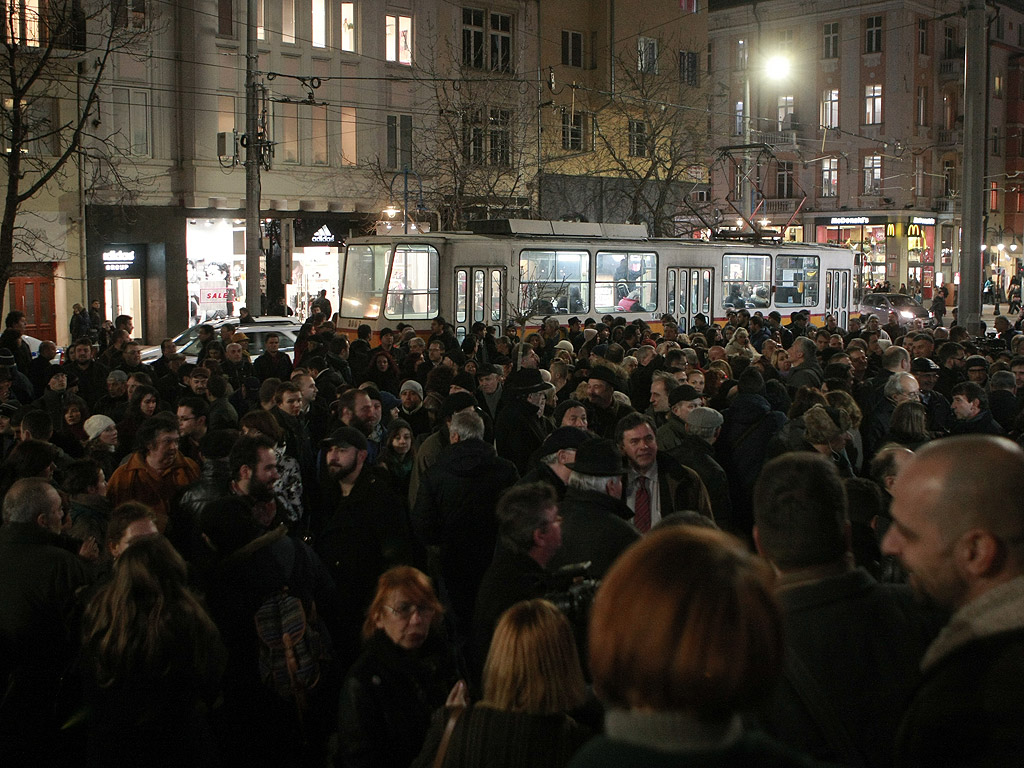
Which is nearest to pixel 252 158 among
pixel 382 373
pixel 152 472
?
pixel 382 373

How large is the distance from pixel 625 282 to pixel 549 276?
2290 mm

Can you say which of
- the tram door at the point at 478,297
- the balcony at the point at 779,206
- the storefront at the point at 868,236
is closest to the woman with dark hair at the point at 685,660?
the tram door at the point at 478,297

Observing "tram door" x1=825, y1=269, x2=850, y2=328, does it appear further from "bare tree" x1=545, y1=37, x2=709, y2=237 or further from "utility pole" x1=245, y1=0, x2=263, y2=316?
"utility pole" x1=245, y1=0, x2=263, y2=316

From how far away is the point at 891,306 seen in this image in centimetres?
4191

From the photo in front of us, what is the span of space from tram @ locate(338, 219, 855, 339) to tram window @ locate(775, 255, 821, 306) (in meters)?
0.05

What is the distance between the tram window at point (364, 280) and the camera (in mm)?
22586

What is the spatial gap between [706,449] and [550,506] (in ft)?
9.21

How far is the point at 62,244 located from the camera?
104 feet

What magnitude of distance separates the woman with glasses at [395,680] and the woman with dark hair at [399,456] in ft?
12.1

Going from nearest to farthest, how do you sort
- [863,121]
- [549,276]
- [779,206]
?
[549,276] < [863,121] < [779,206]

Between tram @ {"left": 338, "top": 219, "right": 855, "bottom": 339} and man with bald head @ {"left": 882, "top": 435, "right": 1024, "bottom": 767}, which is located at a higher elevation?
tram @ {"left": 338, "top": 219, "right": 855, "bottom": 339}

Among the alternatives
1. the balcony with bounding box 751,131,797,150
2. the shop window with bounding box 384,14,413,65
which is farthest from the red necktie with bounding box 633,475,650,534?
the balcony with bounding box 751,131,797,150

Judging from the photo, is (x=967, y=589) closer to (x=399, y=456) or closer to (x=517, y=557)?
(x=517, y=557)

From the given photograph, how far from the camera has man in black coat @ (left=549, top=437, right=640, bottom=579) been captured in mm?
4816
